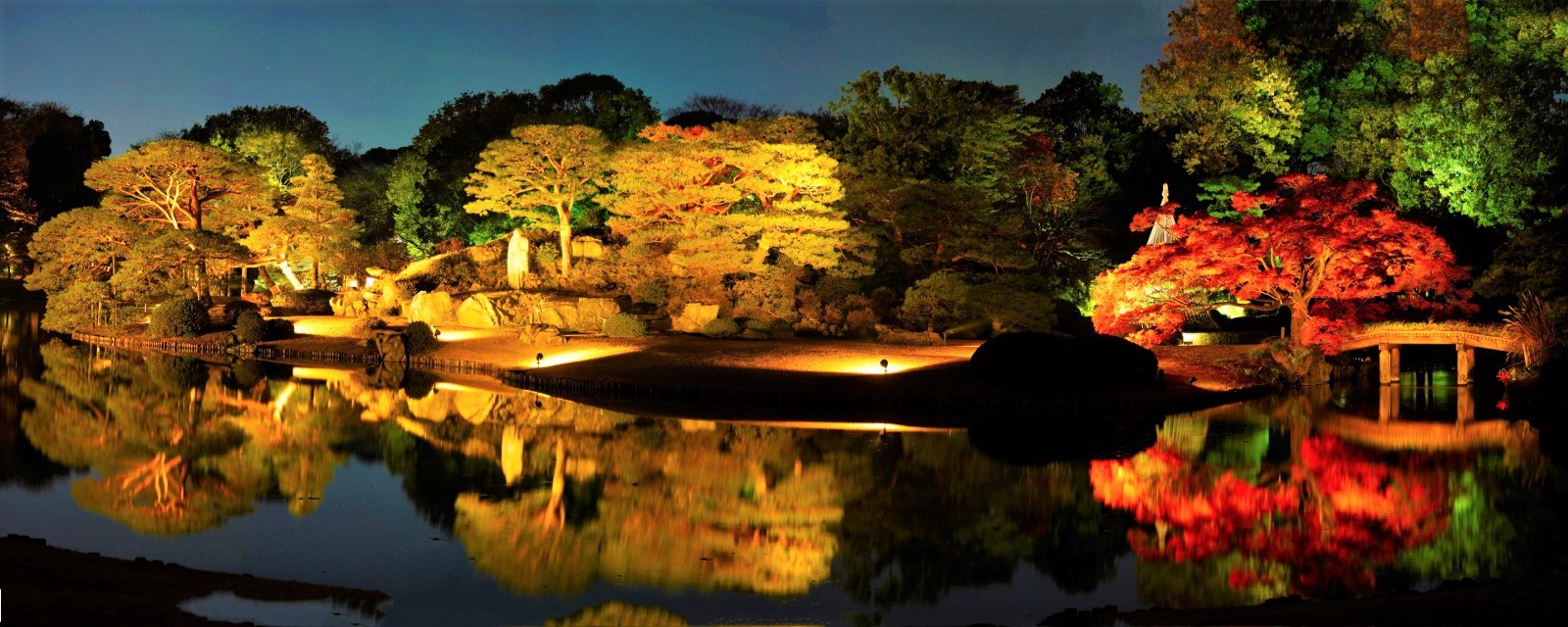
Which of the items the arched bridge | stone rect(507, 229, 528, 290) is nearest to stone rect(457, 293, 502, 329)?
stone rect(507, 229, 528, 290)

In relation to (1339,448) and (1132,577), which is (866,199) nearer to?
(1339,448)

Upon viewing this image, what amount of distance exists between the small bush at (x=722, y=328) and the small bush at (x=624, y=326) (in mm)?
1577

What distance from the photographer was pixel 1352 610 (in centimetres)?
703

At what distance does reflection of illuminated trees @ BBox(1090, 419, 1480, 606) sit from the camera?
8.77 m

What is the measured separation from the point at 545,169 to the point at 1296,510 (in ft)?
81.2

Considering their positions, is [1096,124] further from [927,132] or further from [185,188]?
[185,188]

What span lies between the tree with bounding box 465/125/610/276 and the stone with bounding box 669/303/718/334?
18.5 ft

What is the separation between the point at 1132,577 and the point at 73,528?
8.58 meters

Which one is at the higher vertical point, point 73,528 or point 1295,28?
point 1295,28

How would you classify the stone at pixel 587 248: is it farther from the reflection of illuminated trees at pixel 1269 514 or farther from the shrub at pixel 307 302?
the reflection of illuminated trees at pixel 1269 514

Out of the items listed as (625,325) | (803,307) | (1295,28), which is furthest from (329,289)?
(1295,28)

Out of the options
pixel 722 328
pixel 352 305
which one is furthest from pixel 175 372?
pixel 722 328

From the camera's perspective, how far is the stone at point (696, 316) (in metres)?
27.1

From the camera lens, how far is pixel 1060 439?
15.5 metres
